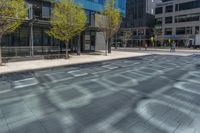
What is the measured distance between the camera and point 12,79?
36.1ft

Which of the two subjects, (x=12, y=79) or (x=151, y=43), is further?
(x=151, y=43)

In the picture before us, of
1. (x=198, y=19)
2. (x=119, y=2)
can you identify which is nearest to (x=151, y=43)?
(x=198, y=19)

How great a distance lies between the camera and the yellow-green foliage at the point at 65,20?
20781 millimetres

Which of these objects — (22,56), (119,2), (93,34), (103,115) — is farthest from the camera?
(119,2)

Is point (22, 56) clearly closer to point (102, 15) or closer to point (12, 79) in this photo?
point (12, 79)

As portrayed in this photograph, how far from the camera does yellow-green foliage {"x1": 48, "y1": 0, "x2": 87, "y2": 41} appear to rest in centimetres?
2078

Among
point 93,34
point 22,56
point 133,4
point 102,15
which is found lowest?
point 22,56

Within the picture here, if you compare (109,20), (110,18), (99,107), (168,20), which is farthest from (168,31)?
(99,107)

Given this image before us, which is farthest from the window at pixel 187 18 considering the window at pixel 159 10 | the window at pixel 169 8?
the window at pixel 159 10

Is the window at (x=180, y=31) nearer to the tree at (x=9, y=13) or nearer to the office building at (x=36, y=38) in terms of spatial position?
the office building at (x=36, y=38)

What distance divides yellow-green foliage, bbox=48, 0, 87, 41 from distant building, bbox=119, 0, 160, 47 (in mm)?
65356

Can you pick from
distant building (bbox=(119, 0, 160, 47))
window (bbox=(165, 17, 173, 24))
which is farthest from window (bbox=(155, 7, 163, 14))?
distant building (bbox=(119, 0, 160, 47))

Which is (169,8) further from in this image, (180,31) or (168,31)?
(180,31)

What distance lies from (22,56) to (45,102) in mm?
14040
